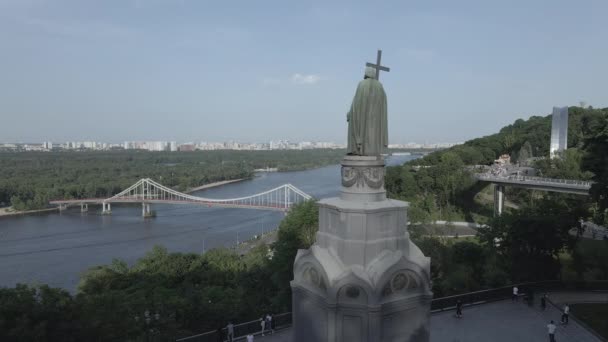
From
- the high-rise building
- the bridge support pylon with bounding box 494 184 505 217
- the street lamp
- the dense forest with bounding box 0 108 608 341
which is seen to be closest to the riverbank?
the dense forest with bounding box 0 108 608 341

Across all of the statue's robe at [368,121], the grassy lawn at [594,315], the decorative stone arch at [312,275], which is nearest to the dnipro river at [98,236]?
the decorative stone arch at [312,275]

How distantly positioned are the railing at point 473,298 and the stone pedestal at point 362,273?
3.81 metres

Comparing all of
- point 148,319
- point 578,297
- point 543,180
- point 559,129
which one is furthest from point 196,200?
point 578,297

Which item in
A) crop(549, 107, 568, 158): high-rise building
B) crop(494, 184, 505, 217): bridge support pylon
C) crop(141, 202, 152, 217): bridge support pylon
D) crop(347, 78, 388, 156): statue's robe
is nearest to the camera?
crop(347, 78, 388, 156): statue's robe

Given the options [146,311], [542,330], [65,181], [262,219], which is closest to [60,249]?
[262,219]

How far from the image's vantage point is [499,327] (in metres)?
10.3

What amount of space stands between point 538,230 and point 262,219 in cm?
4001

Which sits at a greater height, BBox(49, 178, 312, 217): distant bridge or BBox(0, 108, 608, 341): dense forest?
BBox(0, 108, 608, 341): dense forest

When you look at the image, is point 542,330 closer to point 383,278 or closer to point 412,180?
point 383,278

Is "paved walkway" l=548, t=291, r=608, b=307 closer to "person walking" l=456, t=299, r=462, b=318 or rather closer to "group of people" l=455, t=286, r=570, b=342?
"group of people" l=455, t=286, r=570, b=342

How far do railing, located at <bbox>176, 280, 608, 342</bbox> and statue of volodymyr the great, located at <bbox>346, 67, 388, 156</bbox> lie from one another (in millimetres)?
5612

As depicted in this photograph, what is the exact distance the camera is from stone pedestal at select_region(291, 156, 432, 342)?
594 cm

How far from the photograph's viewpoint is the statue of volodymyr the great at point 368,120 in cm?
663

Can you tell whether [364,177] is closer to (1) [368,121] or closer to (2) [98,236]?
(1) [368,121]
